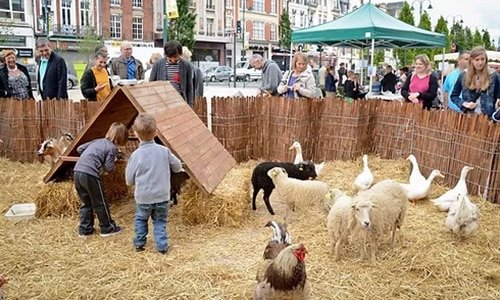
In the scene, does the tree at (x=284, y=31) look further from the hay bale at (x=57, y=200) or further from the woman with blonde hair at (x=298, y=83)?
the hay bale at (x=57, y=200)

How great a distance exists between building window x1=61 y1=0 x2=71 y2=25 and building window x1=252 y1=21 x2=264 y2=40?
26.1 meters

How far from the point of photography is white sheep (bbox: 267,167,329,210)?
16.4ft

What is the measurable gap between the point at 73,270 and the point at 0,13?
3810 centimetres

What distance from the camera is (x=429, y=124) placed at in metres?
7.21

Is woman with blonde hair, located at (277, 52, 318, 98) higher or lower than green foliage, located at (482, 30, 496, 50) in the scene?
lower

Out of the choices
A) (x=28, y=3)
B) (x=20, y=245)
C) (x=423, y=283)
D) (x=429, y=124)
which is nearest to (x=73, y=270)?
(x=20, y=245)

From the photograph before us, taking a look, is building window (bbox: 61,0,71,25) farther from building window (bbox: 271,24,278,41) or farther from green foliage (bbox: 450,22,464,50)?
green foliage (bbox: 450,22,464,50)

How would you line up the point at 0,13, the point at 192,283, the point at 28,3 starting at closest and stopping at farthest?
the point at 192,283, the point at 0,13, the point at 28,3

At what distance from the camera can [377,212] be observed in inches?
162

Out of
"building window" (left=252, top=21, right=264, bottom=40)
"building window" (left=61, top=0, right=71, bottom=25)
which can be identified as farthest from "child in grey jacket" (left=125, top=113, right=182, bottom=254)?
"building window" (left=252, top=21, right=264, bottom=40)

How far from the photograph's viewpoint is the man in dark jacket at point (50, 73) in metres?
7.89

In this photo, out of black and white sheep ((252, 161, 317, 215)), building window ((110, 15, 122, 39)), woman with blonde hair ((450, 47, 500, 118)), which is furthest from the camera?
building window ((110, 15, 122, 39))

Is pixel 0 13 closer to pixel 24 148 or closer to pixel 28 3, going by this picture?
pixel 28 3

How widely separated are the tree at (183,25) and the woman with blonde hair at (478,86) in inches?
1779
